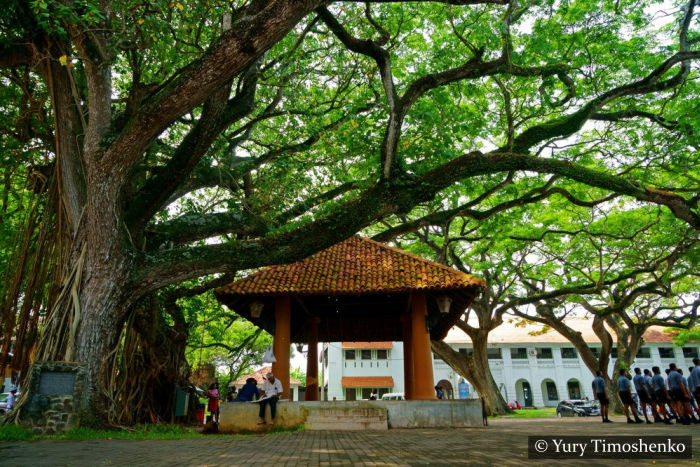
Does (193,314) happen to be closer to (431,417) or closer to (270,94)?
(270,94)

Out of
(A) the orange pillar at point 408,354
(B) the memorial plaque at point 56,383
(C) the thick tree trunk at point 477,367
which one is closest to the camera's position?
(B) the memorial plaque at point 56,383

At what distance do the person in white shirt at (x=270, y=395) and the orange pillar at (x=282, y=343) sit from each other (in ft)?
1.99

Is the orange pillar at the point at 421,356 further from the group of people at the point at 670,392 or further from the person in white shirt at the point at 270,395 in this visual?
the group of people at the point at 670,392

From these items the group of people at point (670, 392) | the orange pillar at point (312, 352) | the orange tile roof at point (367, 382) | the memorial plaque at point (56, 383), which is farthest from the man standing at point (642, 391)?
the orange tile roof at point (367, 382)

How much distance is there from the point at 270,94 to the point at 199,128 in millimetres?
3950

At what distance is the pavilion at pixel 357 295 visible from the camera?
930 cm

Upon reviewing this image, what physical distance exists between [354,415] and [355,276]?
2846 mm

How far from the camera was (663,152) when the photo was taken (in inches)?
431

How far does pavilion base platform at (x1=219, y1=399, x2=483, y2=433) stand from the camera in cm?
852

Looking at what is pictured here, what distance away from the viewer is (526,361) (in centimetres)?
3666

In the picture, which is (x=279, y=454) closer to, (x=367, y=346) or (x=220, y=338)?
(x=220, y=338)

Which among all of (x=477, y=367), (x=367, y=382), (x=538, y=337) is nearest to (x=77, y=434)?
(x=477, y=367)

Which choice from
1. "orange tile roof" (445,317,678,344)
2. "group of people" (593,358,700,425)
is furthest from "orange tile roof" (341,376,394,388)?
"group of people" (593,358,700,425)

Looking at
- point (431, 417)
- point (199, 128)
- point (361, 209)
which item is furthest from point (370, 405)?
point (199, 128)
